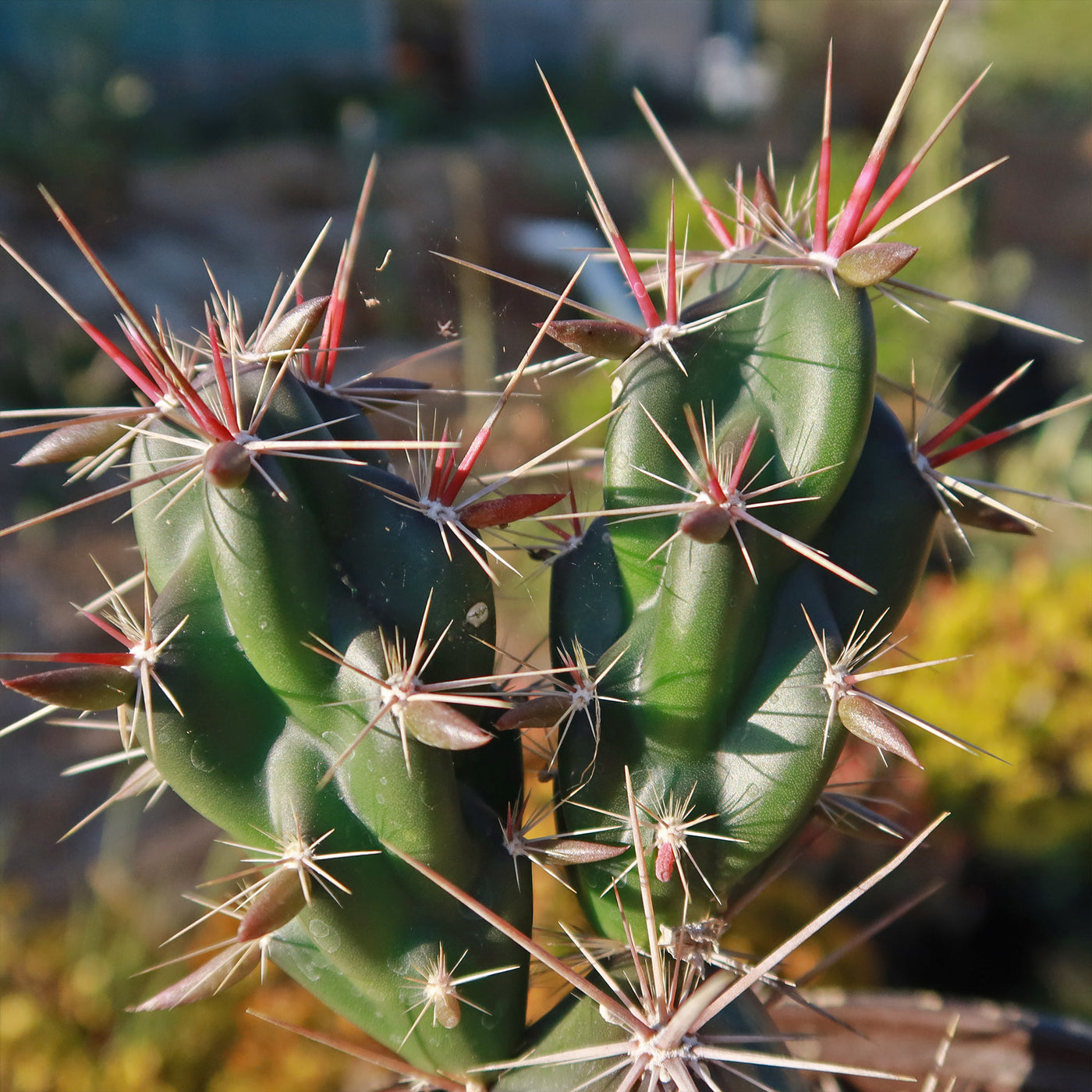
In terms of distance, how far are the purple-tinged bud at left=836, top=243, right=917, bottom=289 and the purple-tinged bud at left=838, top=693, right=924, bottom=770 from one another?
0.36 meters

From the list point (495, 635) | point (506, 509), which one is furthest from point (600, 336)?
point (495, 635)

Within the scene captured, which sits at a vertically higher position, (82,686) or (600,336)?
(600,336)

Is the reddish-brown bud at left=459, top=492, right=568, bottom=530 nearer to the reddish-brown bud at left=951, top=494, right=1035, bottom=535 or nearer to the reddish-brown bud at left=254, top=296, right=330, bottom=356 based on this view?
the reddish-brown bud at left=254, top=296, right=330, bottom=356

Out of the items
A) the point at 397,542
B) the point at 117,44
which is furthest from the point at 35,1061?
the point at 117,44

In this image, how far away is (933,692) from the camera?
255 cm

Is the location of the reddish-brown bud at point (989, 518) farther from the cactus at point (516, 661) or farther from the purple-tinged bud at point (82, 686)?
the purple-tinged bud at point (82, 686)

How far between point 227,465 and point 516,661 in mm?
355

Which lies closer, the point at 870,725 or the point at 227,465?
the point at 227,465

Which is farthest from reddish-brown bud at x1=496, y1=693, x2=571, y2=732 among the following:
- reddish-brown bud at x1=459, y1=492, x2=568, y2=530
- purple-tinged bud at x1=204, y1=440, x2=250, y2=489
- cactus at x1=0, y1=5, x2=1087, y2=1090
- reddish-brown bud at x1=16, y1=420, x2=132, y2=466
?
reddish-brown bud at x1=16, y1=420, x2=132, y2=466

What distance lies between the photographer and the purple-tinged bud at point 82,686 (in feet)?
2.43

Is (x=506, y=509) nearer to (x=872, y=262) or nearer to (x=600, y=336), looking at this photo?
(x=600, y=336)

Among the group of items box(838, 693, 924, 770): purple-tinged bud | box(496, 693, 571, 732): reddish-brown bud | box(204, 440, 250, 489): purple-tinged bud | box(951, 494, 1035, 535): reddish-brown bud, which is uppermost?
box(204, 440, 250, 489): purple-tinged bud

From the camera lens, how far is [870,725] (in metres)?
0.82

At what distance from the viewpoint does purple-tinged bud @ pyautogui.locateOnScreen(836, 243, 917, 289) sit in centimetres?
75
